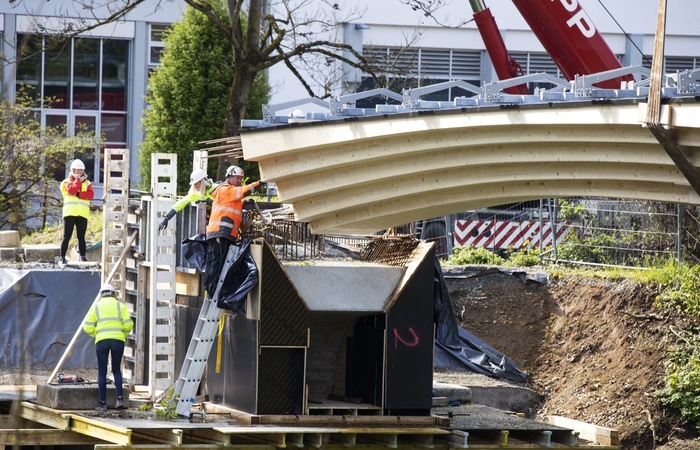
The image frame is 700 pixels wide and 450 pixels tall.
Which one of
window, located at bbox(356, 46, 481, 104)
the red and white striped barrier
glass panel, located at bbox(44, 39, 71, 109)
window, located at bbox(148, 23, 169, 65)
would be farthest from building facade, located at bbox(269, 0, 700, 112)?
the red and white striped barrier

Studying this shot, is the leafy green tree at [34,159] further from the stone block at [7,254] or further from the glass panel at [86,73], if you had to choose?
the glass panel at [86,73]

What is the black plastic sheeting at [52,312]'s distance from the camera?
67.3 feet

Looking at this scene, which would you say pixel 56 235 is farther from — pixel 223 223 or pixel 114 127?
pixel 223 223

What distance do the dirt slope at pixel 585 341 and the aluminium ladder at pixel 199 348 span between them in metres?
7.79

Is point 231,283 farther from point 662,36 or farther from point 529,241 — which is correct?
point 529,241

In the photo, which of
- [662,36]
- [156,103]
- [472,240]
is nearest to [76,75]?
[156,103]

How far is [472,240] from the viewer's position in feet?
88.1

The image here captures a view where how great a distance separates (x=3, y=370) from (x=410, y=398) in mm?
8041

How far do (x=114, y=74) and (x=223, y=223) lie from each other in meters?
24.4

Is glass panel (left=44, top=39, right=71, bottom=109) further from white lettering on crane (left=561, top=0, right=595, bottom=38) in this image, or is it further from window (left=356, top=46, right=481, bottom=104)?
white lettering on crane (left=561, top=0, right=595, bottom=38)

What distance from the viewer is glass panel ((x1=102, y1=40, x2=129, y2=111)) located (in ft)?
126

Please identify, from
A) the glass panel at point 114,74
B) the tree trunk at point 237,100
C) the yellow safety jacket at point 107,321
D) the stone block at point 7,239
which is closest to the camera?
the yellow safety jacket at point 107,321

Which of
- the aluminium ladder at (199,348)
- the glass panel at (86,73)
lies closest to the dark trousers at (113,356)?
the aluminium ladder at (199,348)

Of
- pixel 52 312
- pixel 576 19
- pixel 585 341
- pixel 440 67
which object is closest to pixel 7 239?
pixel 52 312
